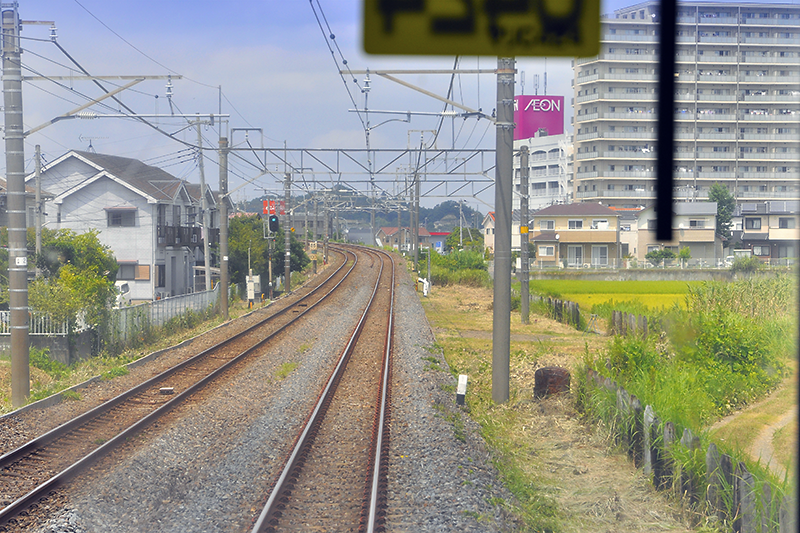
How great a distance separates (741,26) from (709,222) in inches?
741

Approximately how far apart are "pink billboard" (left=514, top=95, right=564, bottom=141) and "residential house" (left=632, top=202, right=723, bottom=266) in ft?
30.8

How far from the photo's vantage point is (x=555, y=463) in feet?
26.0

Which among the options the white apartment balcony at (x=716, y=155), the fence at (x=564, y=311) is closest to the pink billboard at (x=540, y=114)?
the fence at (x=564, y=311)

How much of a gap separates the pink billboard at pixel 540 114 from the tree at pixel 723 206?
49.9 feet

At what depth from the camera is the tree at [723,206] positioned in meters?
53.4

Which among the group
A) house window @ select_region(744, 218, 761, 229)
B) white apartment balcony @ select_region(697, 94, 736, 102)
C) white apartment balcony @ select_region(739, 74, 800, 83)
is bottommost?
house window @ select_region(744, 218, 761, 229)

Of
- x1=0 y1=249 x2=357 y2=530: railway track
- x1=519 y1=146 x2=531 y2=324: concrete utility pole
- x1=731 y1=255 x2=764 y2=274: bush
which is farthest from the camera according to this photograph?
x1=731 y1=255 x2=764 y2=274: bush

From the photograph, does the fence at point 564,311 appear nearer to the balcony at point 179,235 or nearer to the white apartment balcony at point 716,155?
the balcony at point 179,235

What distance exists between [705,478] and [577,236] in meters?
45.1

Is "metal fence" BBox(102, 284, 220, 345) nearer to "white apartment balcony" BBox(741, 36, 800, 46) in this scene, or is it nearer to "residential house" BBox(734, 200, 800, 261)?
"residential house" BBox(734, 200, 800, 261)

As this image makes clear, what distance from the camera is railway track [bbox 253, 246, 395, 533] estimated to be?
232 inches

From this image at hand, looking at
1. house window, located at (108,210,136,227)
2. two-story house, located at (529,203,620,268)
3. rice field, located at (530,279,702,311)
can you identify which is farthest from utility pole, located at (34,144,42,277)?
two-story house, located at (529,203,620,268)

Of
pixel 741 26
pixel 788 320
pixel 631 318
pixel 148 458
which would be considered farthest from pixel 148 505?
pixel 741 26

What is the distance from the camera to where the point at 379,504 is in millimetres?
6172
